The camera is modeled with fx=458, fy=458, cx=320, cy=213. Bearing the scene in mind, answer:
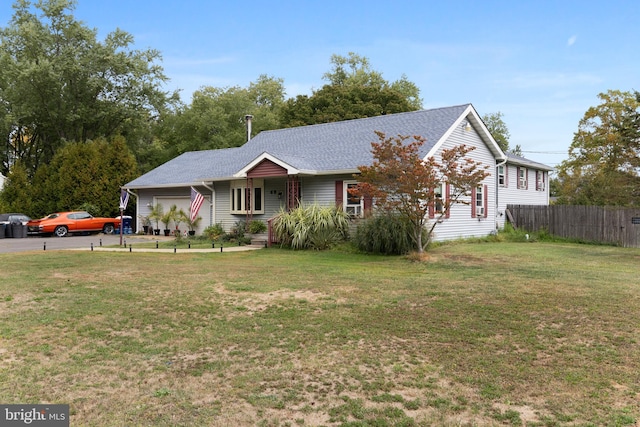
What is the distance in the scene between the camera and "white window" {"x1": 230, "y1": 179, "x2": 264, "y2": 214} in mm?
19922

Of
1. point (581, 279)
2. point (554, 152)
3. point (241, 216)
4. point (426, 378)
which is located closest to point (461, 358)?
point (426, 378)

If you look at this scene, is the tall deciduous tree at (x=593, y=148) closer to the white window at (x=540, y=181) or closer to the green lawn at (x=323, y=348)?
the white window at (x=540, y=181)

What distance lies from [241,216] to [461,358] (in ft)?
54.3

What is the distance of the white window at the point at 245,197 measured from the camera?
19922 mm

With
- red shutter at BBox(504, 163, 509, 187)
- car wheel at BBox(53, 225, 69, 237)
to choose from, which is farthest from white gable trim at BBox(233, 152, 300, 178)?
red shutter at BBox(504, 163, 509, 187)

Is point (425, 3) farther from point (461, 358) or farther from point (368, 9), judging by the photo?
point (461, 358)

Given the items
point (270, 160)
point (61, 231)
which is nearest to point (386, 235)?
point (270, 160)

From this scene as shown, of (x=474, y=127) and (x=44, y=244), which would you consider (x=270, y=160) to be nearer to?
(x=44, y=244)

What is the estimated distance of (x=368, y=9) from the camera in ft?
51.3

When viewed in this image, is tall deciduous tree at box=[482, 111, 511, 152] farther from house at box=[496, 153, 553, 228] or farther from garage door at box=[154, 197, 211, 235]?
garage door at box=[154, 197, 211, 235]

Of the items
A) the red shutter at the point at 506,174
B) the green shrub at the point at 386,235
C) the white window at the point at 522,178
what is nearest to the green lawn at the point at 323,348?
the green shrub at the point at 386,235

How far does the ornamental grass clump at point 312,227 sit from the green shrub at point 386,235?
132 cm

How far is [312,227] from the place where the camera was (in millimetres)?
16094

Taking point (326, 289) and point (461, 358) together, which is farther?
point (326, 289)
